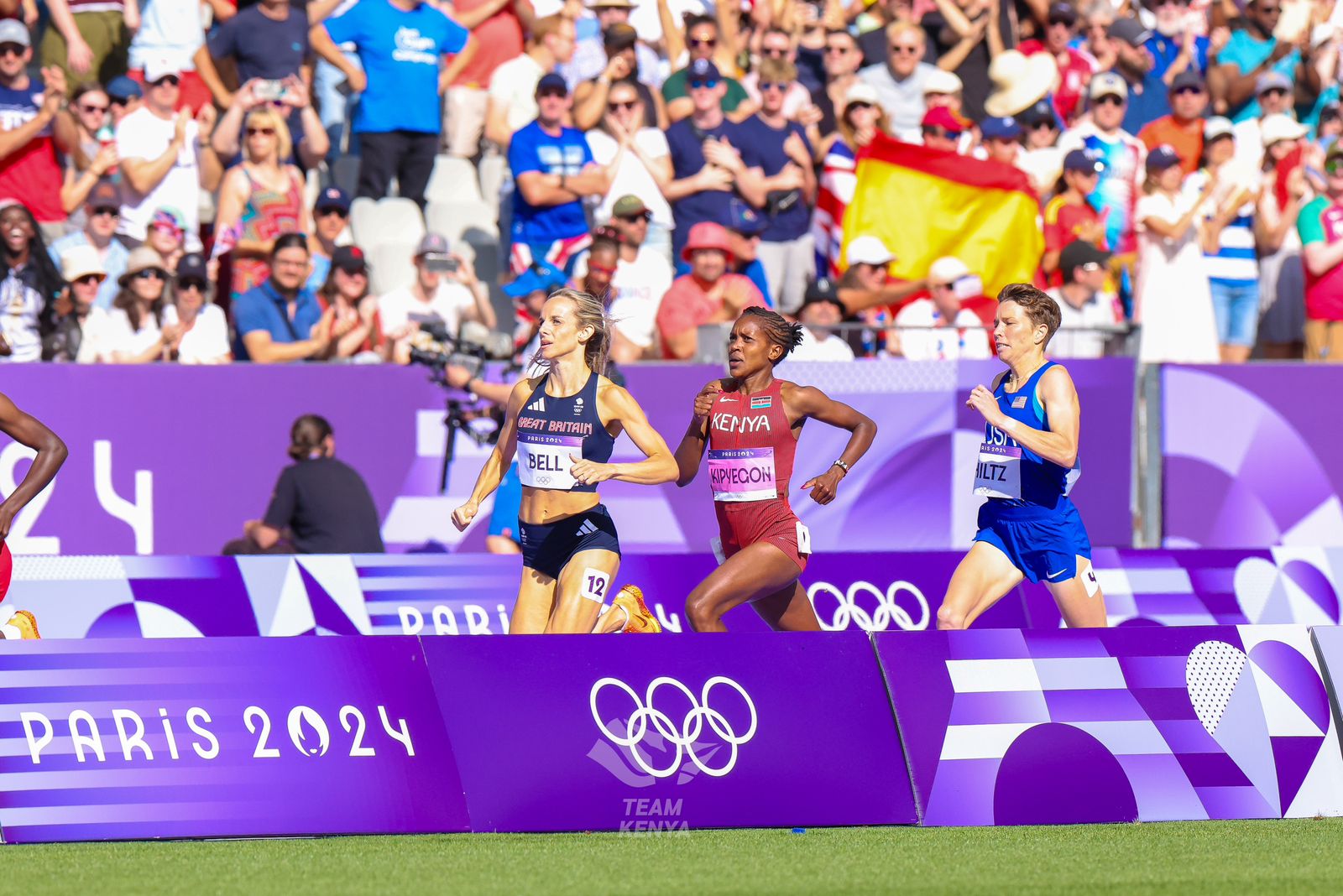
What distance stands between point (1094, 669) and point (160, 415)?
23.5 ft

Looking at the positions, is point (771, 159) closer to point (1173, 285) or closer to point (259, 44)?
point (1173, 285)

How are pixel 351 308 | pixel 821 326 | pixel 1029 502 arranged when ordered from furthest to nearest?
pixel 821 326, pixel 351 308, pixel 1029 502

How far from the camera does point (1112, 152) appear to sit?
15.9m

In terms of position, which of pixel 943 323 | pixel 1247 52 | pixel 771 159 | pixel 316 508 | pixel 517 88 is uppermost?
pixel 1247 52

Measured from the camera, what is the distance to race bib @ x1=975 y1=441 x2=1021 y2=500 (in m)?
9.62

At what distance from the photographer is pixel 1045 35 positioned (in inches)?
686

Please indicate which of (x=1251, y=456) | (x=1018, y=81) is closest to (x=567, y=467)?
(x=1251, y=456)

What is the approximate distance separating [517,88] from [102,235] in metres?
3.29

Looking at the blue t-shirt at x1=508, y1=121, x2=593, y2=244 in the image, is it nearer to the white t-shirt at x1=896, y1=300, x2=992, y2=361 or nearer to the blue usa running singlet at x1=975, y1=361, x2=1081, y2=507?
the white t-shirt at x1=896, y1=300, x2=992, y2=361

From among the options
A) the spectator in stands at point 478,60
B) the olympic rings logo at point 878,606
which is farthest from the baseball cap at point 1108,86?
the olympic rings logo at point 878,606

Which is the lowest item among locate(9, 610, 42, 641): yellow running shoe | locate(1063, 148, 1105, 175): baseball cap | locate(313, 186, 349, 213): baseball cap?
locate(9, 610, 42, 641): yellow running shoe

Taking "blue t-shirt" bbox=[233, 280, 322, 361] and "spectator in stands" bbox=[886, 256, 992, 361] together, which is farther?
"spectator in stands" bbox=[886, 256, 992, 361]

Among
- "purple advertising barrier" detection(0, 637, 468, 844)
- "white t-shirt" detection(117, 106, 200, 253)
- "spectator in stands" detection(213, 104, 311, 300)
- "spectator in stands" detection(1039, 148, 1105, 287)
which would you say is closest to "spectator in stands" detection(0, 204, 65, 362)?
"white t-shirt" detection(117, 106, 200, 253)

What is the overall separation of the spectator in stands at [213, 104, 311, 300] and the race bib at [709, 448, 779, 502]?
5065 mm
